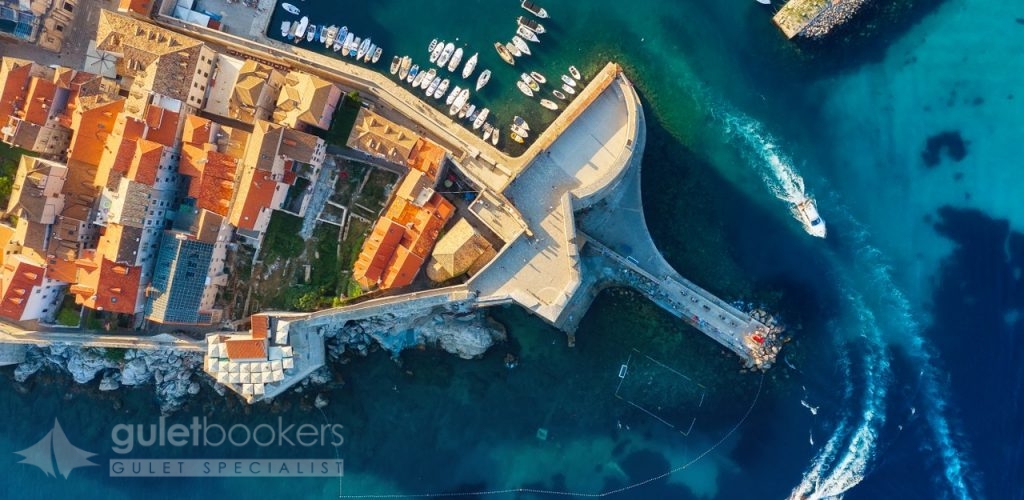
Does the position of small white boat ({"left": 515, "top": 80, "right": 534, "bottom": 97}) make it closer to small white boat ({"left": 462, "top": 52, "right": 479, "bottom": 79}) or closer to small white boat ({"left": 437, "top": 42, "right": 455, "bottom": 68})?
small white boat ({"left": 462, "top": 52, "right": 479, "bottom": 79})

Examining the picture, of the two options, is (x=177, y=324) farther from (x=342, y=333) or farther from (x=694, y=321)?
(x=694, y=321)

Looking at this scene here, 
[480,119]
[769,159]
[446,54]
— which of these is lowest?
[480,119]

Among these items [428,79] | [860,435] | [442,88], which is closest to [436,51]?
[428,79]

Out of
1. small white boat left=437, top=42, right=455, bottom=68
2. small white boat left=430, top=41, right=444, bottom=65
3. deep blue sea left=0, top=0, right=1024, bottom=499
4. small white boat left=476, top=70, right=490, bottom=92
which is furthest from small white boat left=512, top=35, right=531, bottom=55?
small white boat left=430, top=41, right=444, bottom=65

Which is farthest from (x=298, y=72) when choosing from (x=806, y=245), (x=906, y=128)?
(x=906, y=128)

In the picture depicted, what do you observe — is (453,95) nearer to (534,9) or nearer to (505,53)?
(505,53)

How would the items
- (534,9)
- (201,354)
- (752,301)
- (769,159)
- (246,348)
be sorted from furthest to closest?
(752,301) < (769,159) < (201,354) < (534,9) < (246,348)
